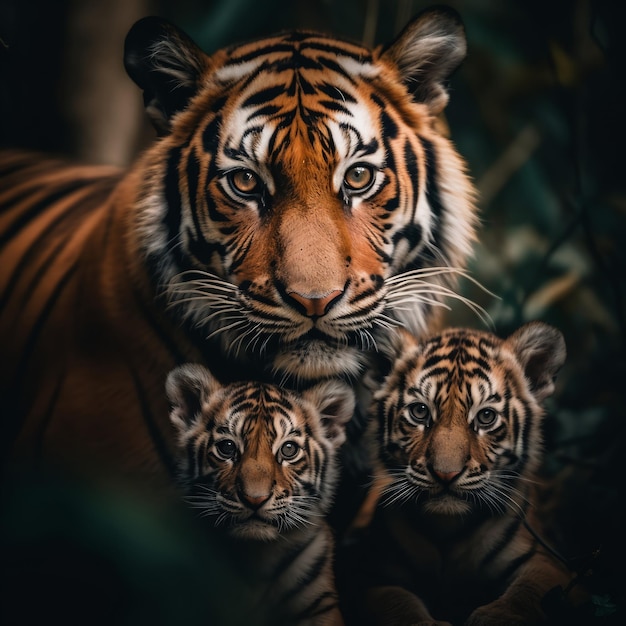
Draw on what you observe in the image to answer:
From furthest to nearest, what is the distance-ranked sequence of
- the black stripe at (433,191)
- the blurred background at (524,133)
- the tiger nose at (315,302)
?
the blurred background at (524,133), the black stripe at (433,191), the tiger nose at (315,302)

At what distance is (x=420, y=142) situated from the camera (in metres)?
1.78

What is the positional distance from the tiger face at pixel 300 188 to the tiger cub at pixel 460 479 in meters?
0.13

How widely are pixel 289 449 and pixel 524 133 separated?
94cm

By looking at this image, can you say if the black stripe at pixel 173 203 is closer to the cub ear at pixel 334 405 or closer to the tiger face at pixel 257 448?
the tiger face at pixel 257 448

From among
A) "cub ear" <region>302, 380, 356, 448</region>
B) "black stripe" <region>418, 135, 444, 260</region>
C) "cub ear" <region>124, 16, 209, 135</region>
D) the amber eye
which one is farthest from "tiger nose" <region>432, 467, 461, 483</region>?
"cub ear" <region>124, 16, 209, 135</region>

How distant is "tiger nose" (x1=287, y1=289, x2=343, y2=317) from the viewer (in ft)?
5.15

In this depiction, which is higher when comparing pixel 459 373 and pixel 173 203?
pixel 173 203

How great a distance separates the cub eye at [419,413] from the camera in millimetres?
1737

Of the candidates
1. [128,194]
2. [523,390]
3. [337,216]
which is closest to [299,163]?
[337,216]

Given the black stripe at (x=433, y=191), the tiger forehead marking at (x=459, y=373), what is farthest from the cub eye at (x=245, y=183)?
the tiger forehead marking at (x=459, y=373)

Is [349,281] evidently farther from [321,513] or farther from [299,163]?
[321,513]

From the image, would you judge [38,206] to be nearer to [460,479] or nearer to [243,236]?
[243,236]

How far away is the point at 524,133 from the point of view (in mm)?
1944

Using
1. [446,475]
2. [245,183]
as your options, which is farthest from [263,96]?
[446,475]
